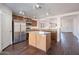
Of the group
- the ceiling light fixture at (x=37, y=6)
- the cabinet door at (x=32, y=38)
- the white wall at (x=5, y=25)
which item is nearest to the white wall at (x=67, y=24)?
the ceiling light fixture at (x=37, y=6)

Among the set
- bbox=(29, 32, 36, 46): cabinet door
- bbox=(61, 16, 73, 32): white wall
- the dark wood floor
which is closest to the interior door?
the dark wood floor

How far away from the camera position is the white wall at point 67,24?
6.76 feet

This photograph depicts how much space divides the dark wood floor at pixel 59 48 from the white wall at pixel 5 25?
148 mm

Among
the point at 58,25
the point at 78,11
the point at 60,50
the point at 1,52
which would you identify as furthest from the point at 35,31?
the point at 78,11

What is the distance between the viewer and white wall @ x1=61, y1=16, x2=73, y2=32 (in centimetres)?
206

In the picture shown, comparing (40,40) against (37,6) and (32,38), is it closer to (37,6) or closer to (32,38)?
(32,38)

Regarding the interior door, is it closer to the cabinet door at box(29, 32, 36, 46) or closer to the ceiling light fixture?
the cabinet door at box(29, 32, 36, 46)

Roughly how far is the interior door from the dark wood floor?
0.14m

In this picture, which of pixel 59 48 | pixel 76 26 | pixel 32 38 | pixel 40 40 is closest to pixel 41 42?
pixel 40 40

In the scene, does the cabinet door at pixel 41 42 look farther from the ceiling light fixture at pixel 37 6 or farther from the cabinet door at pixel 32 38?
the ceiling light fixture at pixel 37 6

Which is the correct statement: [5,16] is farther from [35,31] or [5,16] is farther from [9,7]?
[35,31]

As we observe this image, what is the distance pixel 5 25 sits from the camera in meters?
2.11

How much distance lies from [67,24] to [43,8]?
2.06ft

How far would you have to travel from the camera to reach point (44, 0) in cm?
190
